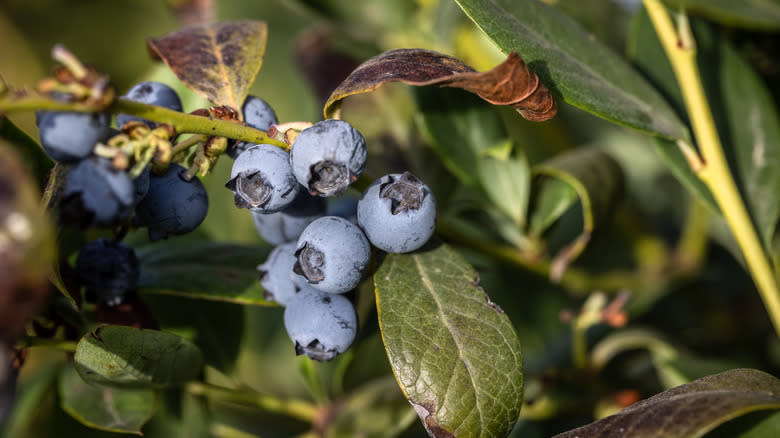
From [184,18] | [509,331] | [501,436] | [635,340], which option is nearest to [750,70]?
[635,340]

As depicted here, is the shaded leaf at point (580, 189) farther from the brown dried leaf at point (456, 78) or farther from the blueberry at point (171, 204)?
the blueberry at point (171, 204)

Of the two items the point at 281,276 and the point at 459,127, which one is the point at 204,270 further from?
the point at 459,127

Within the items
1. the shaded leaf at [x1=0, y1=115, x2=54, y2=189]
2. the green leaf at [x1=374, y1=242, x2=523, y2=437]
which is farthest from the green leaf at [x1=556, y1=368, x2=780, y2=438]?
the shaded leaf at [x1=0, y1=115, x2=54, y2=189]

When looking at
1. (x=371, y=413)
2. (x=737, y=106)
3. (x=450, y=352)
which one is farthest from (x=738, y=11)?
(x=371, y=413)

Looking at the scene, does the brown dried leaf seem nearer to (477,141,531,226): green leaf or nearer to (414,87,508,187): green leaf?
(414,87,508,187): green leaf

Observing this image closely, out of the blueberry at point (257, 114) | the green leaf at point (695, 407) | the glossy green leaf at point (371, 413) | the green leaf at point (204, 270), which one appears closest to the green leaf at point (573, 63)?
the blueberry at point (257, 114)
